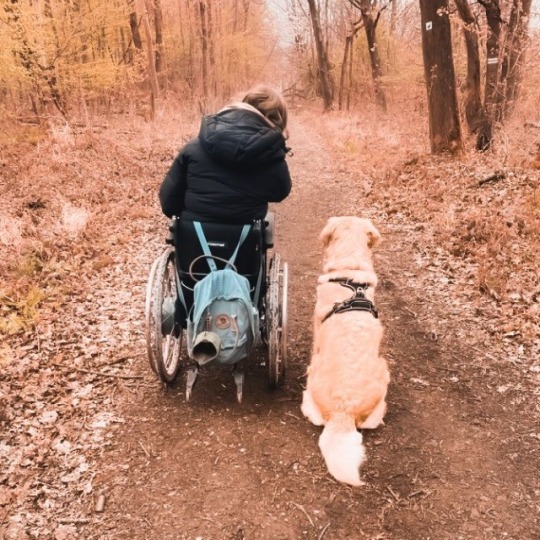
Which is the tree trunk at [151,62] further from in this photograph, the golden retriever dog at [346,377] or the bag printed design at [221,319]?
the bag printed design at [221,319]

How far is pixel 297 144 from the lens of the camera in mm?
15648

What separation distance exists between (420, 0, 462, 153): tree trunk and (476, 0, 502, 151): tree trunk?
0.48 m

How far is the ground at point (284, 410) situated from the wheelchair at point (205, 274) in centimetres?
42

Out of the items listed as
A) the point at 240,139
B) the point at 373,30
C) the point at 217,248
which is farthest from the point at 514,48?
the point at 373,30

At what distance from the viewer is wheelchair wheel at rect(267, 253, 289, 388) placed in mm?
3074

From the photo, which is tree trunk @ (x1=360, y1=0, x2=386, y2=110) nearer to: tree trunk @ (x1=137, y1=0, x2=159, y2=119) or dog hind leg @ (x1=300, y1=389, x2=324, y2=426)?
tree trunk @ (x1=137, y1=0, x2=159, y2=119)

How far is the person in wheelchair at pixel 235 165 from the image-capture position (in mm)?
2777

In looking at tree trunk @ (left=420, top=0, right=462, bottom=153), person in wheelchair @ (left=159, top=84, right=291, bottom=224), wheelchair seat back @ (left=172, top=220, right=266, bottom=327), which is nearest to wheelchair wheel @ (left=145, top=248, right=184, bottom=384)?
wheelchair seat back @ (left=172, top=220, right=266, bottom=327)

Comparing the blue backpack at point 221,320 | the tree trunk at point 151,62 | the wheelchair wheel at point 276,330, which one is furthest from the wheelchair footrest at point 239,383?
the tree trunk at point 151,62

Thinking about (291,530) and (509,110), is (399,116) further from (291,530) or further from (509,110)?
(291,530)

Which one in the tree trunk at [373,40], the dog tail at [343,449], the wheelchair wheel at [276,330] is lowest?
the dog tail at [343,449]

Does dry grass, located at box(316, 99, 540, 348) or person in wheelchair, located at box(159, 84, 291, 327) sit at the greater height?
person in wheelchair, located at box(159, 84, 291, 327)

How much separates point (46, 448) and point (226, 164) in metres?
2.25

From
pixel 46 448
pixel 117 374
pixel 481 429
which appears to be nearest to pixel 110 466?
pixel 46 448
